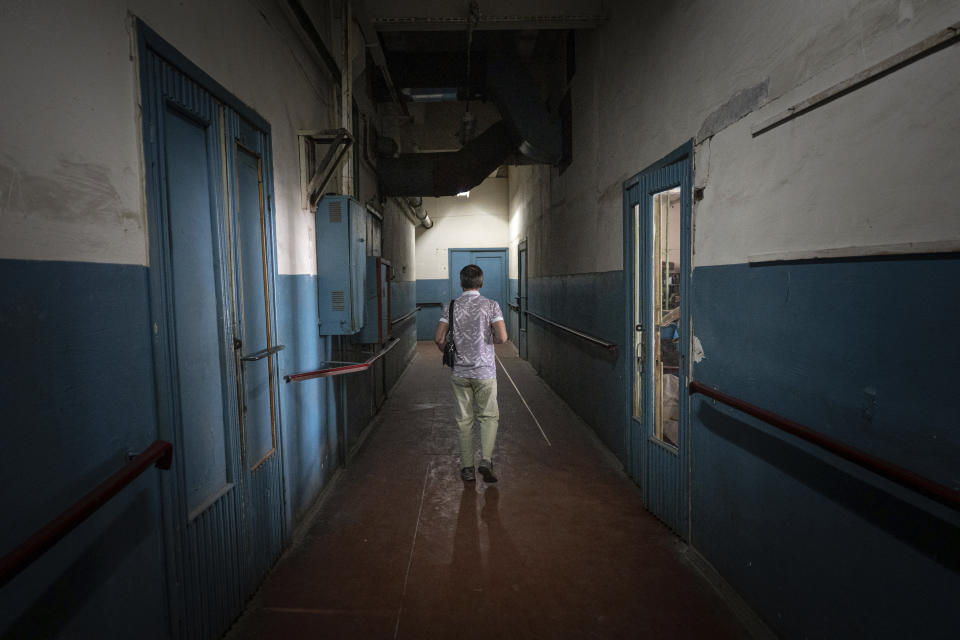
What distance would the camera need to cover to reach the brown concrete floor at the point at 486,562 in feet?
6.92

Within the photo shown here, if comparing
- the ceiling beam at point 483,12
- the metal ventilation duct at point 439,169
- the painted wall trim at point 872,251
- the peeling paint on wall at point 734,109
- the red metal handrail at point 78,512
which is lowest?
the red metal handrail at point 78,512

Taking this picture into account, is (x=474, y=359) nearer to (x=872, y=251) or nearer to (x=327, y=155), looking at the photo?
(x=327, y=155)

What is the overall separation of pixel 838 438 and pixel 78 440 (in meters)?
2.28

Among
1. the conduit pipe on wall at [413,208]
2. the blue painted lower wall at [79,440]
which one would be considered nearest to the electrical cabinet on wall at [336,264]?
the blue painted lower wall at [79,440]

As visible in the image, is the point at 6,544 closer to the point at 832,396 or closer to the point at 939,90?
the point at 832,396

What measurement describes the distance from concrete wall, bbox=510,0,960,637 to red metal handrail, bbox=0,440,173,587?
2.16 meters

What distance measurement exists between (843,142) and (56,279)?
2306 millimetres

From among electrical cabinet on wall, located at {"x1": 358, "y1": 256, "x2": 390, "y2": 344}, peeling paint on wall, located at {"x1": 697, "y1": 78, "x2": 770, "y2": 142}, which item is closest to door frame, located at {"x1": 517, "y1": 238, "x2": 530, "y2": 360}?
electrical cabinet on wall, located at {"x1": 358, "y1": 256, "x2": 390, "y2": 344}

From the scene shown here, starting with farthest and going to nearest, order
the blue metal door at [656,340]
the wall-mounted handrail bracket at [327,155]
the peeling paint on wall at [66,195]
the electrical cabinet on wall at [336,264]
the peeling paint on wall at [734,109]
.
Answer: the electrical cabinet on wall at [336,264], the wall-mounted handrail bracket at [327,155], the blue metal door at [656,340], the peeling paint on wall at [734,109], the peeling paint on wall at [66,195]

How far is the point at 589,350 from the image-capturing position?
4719 mm

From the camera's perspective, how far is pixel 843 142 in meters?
1.55

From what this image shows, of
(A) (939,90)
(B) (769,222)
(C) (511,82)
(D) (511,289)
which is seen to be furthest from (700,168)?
(D) (511,289)

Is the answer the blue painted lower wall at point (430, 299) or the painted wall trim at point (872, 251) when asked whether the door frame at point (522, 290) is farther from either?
the painted wall trim at point (872, 251)

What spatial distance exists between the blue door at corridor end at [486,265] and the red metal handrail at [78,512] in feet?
33.0
